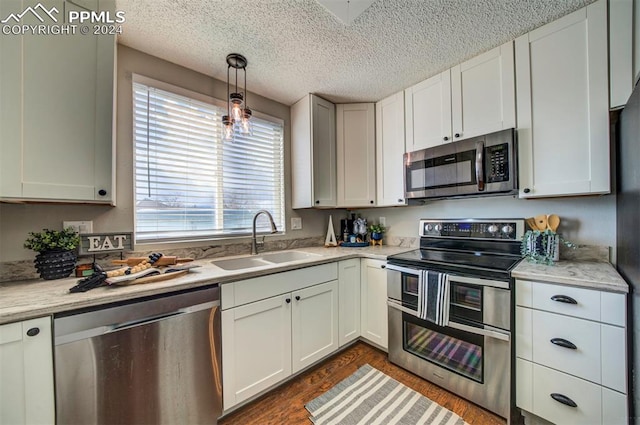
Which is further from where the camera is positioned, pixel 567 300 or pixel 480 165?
pixel 480 165

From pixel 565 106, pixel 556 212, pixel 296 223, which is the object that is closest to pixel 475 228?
pixel 556 212

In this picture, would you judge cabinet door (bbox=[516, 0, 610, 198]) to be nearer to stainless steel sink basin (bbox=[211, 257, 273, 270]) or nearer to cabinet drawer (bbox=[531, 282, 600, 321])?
cabinet drawer (bbox=[531, 282, 600, 321])

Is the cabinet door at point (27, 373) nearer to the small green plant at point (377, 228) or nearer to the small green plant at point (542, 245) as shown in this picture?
the small green plant at point (377, 228)

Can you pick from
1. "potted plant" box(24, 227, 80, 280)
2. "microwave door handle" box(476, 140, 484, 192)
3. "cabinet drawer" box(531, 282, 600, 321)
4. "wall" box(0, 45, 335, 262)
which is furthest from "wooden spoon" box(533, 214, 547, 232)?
"potted plant" box(24, 227, 80, 280)

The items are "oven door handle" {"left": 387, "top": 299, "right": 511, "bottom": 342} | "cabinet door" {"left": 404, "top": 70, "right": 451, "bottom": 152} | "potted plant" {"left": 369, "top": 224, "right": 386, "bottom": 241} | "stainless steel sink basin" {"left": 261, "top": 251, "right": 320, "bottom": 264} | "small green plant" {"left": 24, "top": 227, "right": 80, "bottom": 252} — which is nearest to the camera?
"small green plant" {"left": 24, "top": 227, "right": 80, "bottom": 252}

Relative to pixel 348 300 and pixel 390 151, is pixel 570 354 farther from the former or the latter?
pixel 390 151

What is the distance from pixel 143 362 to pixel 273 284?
2.50ft

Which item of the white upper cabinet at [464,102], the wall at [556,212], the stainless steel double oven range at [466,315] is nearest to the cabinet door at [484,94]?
the white upper cabinet at [464,102]

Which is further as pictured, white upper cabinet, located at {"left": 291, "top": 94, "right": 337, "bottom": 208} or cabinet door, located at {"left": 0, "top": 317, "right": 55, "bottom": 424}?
white upper cabinet, located at {"left": 291, "top": 94, "right": 337, "bottom": 208}

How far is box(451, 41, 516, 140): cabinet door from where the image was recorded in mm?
1685

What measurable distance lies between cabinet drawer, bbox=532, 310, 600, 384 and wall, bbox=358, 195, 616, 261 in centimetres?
75

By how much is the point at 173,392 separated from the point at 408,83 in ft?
9.39

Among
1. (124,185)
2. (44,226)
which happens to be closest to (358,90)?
(124,185)

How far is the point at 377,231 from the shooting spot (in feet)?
8.92
